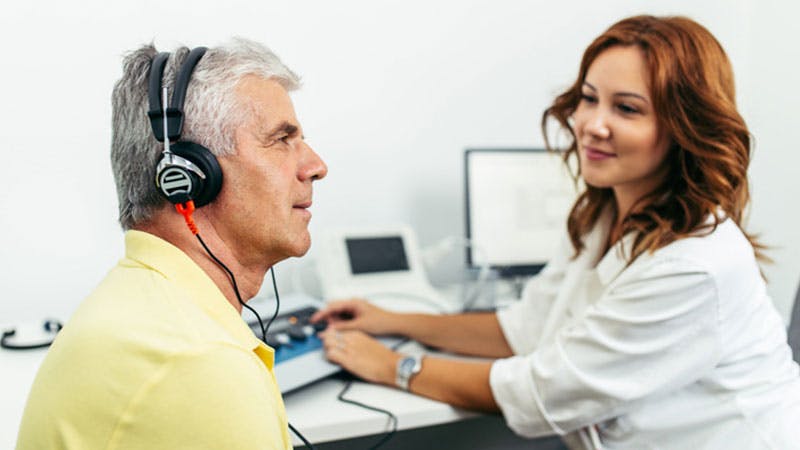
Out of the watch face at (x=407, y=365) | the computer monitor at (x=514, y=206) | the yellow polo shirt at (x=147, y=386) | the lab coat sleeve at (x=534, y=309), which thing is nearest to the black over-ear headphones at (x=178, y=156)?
the yellow polo shirt at (x=147, y=386)

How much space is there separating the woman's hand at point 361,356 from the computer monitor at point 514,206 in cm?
52

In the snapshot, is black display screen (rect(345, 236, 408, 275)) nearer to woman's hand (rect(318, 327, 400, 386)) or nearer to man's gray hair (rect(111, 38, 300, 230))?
woman's hand (rect(318, 327, 400, 386))

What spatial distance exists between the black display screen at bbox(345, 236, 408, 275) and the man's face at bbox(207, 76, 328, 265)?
2.53ft

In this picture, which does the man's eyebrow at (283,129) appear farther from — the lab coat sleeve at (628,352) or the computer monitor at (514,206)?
the computer monitor at (514,206)

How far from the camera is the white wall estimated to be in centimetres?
133

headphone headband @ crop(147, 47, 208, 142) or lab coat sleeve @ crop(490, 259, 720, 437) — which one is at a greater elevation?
headphone headband @ crop(147, 47, 208, 142)

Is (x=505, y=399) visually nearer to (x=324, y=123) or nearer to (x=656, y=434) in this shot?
(x=656, y=434)

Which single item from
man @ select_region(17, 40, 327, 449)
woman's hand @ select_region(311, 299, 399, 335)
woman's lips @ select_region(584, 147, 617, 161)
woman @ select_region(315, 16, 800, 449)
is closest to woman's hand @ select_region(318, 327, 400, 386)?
woman @ select_region(315, 16, 800, 449)

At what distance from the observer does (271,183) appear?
2.40 ft

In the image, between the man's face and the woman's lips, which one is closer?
the man's face

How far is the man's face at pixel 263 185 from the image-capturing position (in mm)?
712

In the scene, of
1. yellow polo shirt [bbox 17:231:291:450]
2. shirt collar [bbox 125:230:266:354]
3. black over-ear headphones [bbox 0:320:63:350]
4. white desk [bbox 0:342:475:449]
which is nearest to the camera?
Result: yellow polo shirt [bbox 17:231:291:450]

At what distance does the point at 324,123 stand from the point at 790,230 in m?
1.56

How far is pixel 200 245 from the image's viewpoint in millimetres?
702
